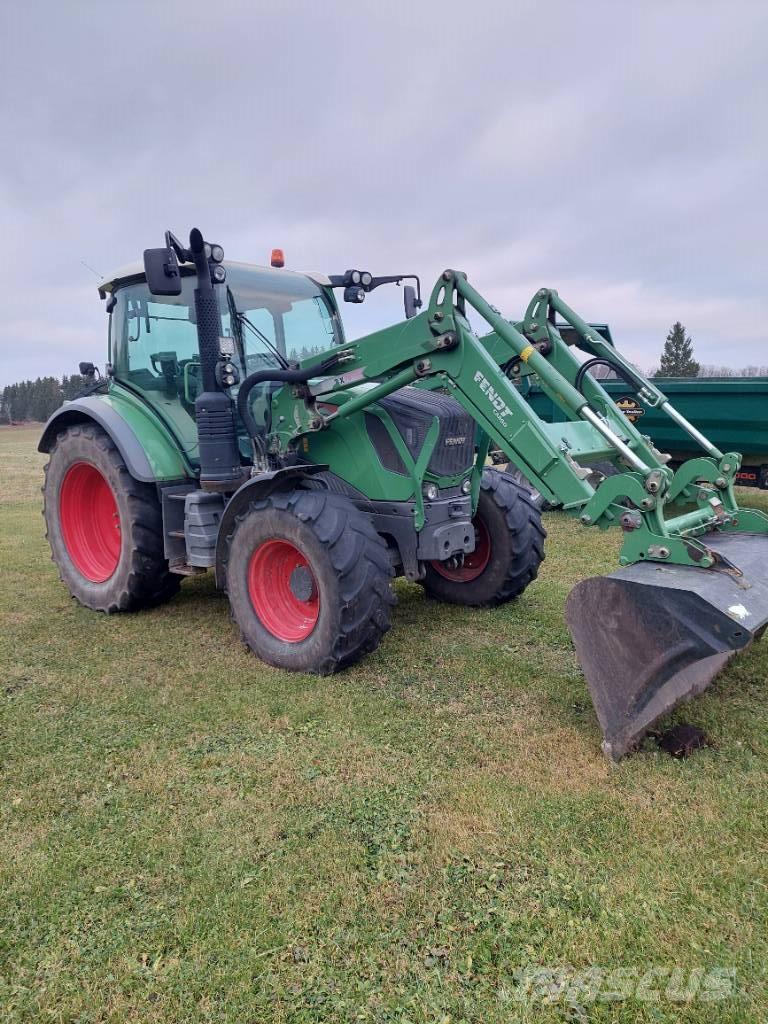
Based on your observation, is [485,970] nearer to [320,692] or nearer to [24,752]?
[320,692]

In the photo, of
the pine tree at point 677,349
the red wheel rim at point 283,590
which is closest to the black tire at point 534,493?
the red wheel rim at point 283,590

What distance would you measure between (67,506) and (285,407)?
7.45ft

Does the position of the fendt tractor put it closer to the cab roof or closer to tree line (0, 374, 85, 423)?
the cab roof

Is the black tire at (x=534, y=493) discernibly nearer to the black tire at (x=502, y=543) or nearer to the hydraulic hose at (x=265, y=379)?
the black tire at (x=502, y=543)

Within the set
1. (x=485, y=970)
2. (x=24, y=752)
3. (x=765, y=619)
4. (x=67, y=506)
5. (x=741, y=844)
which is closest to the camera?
(x=485, y=970)

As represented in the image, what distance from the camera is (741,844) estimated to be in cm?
256

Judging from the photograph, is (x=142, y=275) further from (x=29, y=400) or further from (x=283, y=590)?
(x=29, y=400)

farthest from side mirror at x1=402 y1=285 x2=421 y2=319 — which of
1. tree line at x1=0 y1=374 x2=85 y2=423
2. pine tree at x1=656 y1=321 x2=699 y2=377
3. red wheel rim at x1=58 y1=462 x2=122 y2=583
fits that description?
tree line at x1=0 y1=374 x2=85 y2=423

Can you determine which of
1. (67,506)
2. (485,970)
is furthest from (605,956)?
(67,506)

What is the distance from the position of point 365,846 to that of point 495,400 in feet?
7.30

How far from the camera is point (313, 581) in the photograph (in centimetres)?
435

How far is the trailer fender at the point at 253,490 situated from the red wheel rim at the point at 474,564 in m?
1.33

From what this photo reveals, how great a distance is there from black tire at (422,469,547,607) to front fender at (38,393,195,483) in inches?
82.7

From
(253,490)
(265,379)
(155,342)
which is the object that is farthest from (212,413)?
(155,342)
